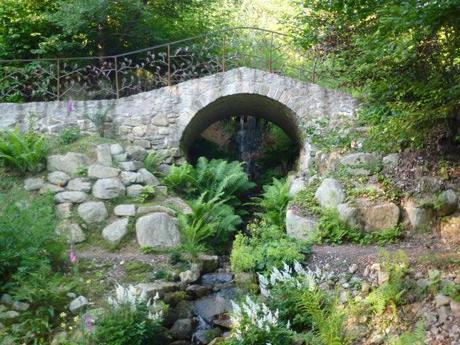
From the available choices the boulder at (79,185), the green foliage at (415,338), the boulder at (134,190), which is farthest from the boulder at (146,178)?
the green foliage at (415,338)

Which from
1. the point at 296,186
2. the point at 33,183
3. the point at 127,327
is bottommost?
the point at 127,327

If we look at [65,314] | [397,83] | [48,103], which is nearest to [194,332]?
[65,314]

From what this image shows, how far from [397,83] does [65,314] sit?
5265mm

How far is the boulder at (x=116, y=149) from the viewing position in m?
9.64

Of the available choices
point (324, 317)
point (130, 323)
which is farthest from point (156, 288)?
point (324, 317)

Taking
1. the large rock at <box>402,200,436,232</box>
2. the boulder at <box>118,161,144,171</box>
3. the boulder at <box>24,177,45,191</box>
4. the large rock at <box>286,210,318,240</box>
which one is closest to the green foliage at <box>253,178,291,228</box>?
the large rock at <box>286,210,318,240</box>

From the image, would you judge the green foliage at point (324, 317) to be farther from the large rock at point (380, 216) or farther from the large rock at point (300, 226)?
the large rock at point (380, 216)

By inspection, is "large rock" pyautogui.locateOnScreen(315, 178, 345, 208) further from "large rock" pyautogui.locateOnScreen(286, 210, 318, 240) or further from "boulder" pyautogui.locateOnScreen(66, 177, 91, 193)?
"boulder" pyautogui.locateOnScreen(66, 177, 91, 193)

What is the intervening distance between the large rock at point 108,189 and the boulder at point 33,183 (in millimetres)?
997

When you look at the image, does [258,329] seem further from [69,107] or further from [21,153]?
[69,107]

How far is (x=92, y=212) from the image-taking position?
8.35 meters

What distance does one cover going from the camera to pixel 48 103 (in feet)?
33.8

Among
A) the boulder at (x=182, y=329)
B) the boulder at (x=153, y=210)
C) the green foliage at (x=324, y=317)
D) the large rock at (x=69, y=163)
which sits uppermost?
the large rock at (x=69, y=163)

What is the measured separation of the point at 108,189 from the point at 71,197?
0.66 metres
